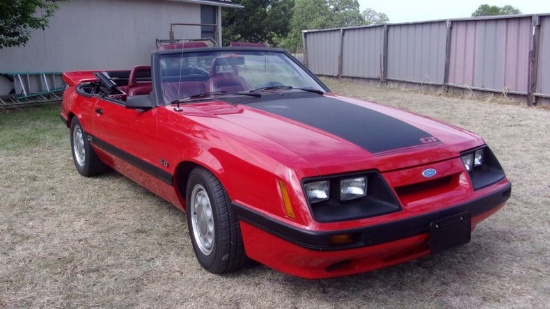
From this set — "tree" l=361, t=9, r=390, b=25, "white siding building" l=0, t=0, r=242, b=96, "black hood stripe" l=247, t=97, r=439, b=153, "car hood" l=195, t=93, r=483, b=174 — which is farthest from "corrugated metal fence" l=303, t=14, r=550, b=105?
"tree" l=361, t=9, r=390, b=25

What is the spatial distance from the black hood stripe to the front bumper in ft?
1.43

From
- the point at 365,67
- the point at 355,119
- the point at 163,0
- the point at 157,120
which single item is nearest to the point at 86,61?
the point at 163,0

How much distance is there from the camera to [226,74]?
414 cm

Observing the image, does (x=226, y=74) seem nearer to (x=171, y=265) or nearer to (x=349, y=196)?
(x=171, y=265)

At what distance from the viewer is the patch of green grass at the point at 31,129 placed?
7.38 m

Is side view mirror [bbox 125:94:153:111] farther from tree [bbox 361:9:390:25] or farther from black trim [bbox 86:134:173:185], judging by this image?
tree [bbox 361:9:390:25]

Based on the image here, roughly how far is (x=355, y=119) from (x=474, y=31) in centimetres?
997

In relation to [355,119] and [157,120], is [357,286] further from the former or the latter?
[157,120]

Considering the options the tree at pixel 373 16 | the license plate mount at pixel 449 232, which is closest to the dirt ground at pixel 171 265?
the license plate mount at pixel 449 232

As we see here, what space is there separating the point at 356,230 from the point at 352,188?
24 cm

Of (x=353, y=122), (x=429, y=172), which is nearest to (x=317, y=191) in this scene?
(x=429, y=172)

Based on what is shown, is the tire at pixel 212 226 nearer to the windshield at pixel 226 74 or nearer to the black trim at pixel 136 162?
the black trim at pixel 136 162

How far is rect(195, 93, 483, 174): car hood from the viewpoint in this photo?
8.98 feet

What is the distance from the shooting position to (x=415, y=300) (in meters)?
2.93
